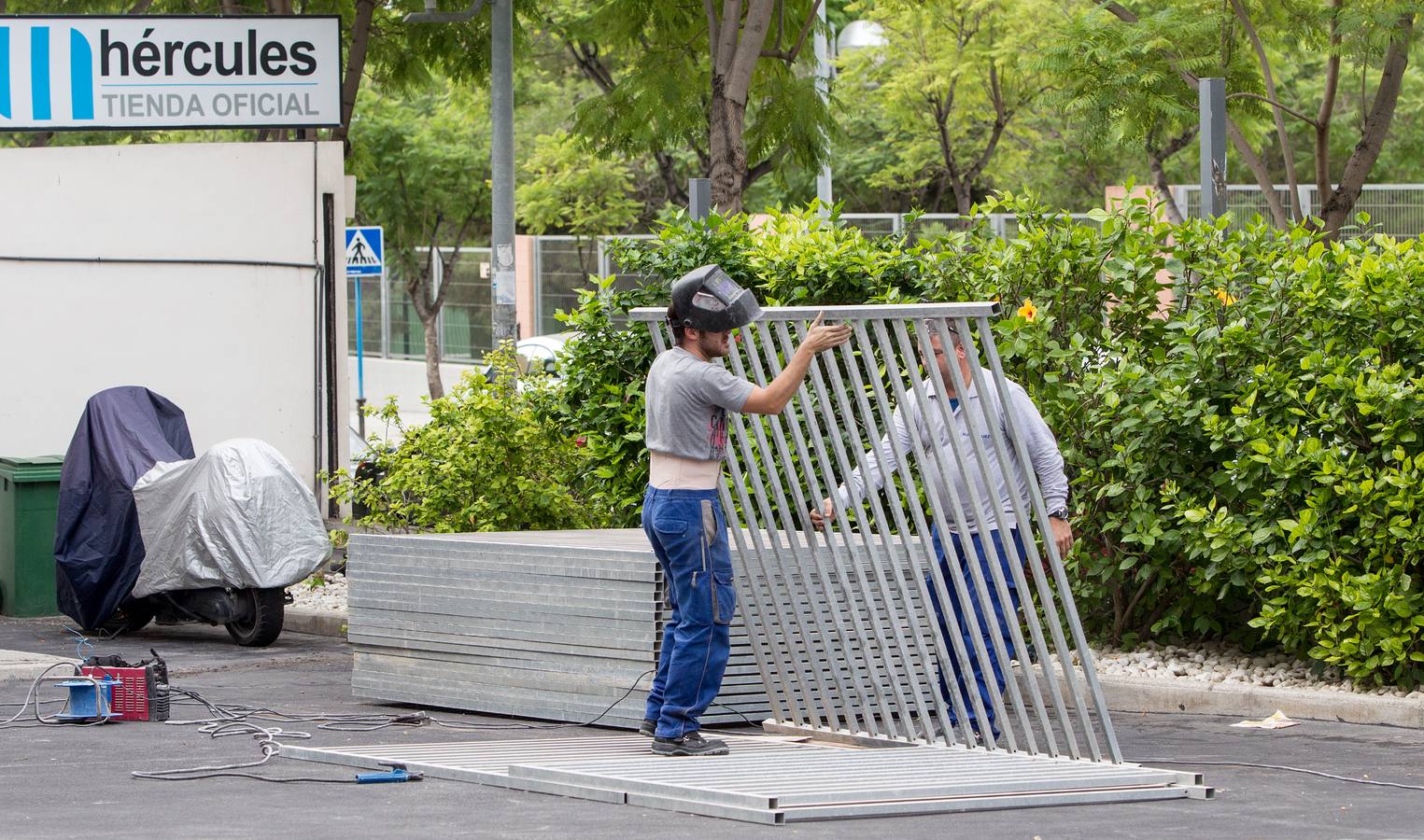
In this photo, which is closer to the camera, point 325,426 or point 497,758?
point 497,758

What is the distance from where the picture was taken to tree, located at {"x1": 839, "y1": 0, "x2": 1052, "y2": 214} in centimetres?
2833

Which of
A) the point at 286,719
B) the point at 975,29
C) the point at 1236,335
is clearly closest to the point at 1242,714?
the point at 1236,335

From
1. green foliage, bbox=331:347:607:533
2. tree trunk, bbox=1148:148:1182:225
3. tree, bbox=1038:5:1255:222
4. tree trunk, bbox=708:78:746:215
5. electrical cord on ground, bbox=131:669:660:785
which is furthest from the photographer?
tree trunk, bbox=1148:148:1182:225

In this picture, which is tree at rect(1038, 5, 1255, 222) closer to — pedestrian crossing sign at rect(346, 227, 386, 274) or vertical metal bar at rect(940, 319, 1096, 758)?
pedestrian crossing sign at rect(346, 227, 386, 274)

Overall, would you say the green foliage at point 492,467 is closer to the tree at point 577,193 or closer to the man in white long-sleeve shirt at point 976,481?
the man in white long-sleeve shirt at point 976,481

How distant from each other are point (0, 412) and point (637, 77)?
591 centimetres

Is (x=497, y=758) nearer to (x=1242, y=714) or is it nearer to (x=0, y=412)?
(x=1242, y=714)

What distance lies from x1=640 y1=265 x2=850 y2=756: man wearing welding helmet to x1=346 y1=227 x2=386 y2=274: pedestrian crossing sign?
49.5 feet

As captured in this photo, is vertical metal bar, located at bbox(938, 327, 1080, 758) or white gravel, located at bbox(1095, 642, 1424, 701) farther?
white gravel, located at bbox(1095, 642, 1424, 701)

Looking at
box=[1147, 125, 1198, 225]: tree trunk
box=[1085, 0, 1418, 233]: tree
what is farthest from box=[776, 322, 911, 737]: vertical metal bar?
box=[1147, 125, 1198, 225]: tree trunk

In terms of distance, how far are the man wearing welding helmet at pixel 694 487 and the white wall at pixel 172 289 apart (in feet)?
29.8

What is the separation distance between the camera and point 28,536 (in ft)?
43.0

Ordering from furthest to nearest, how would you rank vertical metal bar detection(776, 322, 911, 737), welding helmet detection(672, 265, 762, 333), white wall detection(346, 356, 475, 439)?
white wall detection(346, 356, 475, 439) < vertical metal bar detection(776, 322, 911, 737) < welding helmet detection(672, 265, 762, 333)

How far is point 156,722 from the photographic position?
8883mm
